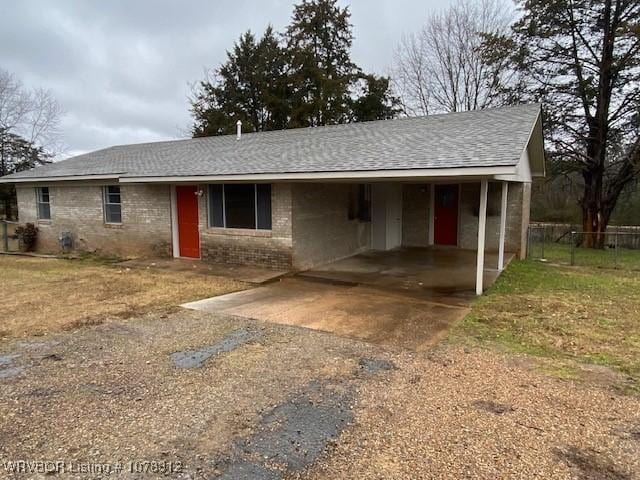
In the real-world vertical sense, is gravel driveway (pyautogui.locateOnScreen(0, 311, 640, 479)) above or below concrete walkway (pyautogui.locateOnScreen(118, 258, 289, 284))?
below

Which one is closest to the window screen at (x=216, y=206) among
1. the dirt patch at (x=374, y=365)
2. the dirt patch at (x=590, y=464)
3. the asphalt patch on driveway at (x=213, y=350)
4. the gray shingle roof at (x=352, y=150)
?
the gray shingle roof at (x=352, y=150)

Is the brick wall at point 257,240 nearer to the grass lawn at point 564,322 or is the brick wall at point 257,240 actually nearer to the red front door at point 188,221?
the red front door at point 188,221

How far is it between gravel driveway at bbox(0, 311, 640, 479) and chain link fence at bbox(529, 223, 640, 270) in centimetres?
962

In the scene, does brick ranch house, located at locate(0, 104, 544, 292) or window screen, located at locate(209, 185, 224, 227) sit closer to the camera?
brick ranch house, located at locate(0, 104, 544, 292)

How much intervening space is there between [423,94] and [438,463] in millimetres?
26498

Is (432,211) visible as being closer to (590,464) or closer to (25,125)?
(590,464)

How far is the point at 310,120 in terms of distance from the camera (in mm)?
27141

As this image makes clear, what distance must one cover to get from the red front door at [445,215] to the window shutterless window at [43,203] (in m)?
13.6

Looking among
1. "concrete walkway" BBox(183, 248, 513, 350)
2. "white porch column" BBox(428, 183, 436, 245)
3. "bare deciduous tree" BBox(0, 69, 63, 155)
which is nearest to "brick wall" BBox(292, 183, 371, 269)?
"concrete walkway" BBox(183, 248, 513, 350)

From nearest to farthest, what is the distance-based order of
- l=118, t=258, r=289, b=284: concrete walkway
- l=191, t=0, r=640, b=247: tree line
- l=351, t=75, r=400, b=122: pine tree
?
l=118, t=258, r=289, b=284: concrete walkway, l=191, t=0, r=640, b=247: tree line, l=351, t=75, r=400, b=122: pine tree

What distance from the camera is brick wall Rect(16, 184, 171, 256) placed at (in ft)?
38.8

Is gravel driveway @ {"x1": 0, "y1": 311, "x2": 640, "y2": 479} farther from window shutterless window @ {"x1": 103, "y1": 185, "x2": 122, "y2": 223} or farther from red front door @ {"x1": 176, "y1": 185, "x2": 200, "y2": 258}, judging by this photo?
window shutterless window @ {"x1": 103, "y1": 185, "x2": 122, "y2": 223}

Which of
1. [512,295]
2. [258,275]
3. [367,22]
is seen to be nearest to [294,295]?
[258,275]

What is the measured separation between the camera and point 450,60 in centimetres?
2441
